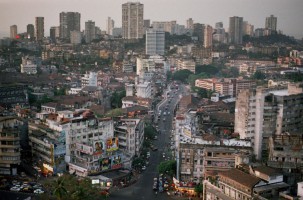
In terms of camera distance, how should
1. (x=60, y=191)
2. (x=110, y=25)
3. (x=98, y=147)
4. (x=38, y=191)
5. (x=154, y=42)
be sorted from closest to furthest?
(x=60, y=191), (x=38, y=191), (x=98, y=147), (x=154, y=42), (x=110, y=25)

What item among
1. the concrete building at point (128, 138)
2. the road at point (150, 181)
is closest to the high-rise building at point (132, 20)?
the road at point (150, 181)

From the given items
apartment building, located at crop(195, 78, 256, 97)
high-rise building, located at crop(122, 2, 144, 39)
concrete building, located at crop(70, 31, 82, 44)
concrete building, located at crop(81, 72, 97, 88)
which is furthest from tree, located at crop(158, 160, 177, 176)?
concrete building, located at crop(70, 31, 82, 44)

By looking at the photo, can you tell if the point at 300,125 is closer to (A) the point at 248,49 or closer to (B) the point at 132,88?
(B) the point at 132,88

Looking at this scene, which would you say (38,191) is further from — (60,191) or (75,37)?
(75,37)

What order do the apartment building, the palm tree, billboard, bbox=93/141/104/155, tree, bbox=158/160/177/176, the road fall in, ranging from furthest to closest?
the apartment building < billboard, bbox=93/141/104/155 < tree, bbox=158/160/177/176 < the road < the palm tree

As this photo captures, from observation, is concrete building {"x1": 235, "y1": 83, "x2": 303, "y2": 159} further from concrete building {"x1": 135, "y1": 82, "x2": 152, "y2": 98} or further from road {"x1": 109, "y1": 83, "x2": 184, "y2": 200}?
concrete building {"x1": 135, "y1": 82, "x2": 152, "y2": 98}

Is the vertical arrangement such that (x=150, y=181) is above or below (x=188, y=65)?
below

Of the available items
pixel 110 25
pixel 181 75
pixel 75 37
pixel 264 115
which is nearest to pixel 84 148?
pixel 264 115
